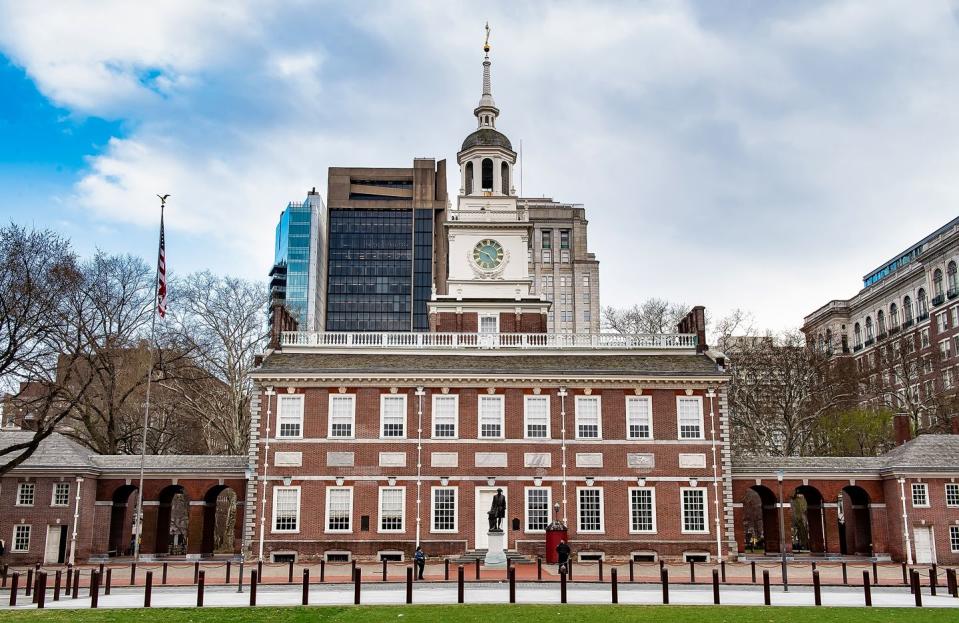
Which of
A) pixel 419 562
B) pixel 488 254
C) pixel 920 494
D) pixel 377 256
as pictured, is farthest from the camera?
pixel 377 256

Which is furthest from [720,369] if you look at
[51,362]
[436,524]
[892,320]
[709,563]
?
[892,320]

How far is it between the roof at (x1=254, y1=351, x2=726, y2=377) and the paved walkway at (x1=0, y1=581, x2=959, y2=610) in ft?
45.9

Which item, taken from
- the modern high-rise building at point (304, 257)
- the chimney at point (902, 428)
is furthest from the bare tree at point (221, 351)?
the modern high-rise building at point (304, 257)

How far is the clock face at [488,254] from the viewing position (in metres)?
51.1

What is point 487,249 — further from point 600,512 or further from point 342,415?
point 600,512

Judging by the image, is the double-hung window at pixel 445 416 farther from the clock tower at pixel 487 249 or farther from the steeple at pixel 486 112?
the steeple at pixel 486 112

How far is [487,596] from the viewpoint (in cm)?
2483

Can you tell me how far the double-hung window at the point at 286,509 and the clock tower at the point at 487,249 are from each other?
12022 millimetres

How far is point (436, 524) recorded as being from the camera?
1604 inches

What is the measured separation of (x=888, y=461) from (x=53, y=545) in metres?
37.4

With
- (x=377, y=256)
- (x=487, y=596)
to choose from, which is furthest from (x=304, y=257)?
(x=487, y=596)

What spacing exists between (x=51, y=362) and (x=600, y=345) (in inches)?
1068

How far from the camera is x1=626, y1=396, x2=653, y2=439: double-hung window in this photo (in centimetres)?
4188

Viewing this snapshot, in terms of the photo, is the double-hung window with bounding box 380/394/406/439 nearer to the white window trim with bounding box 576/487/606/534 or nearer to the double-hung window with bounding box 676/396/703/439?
the white window trim with bounding box 576/487/606/534
